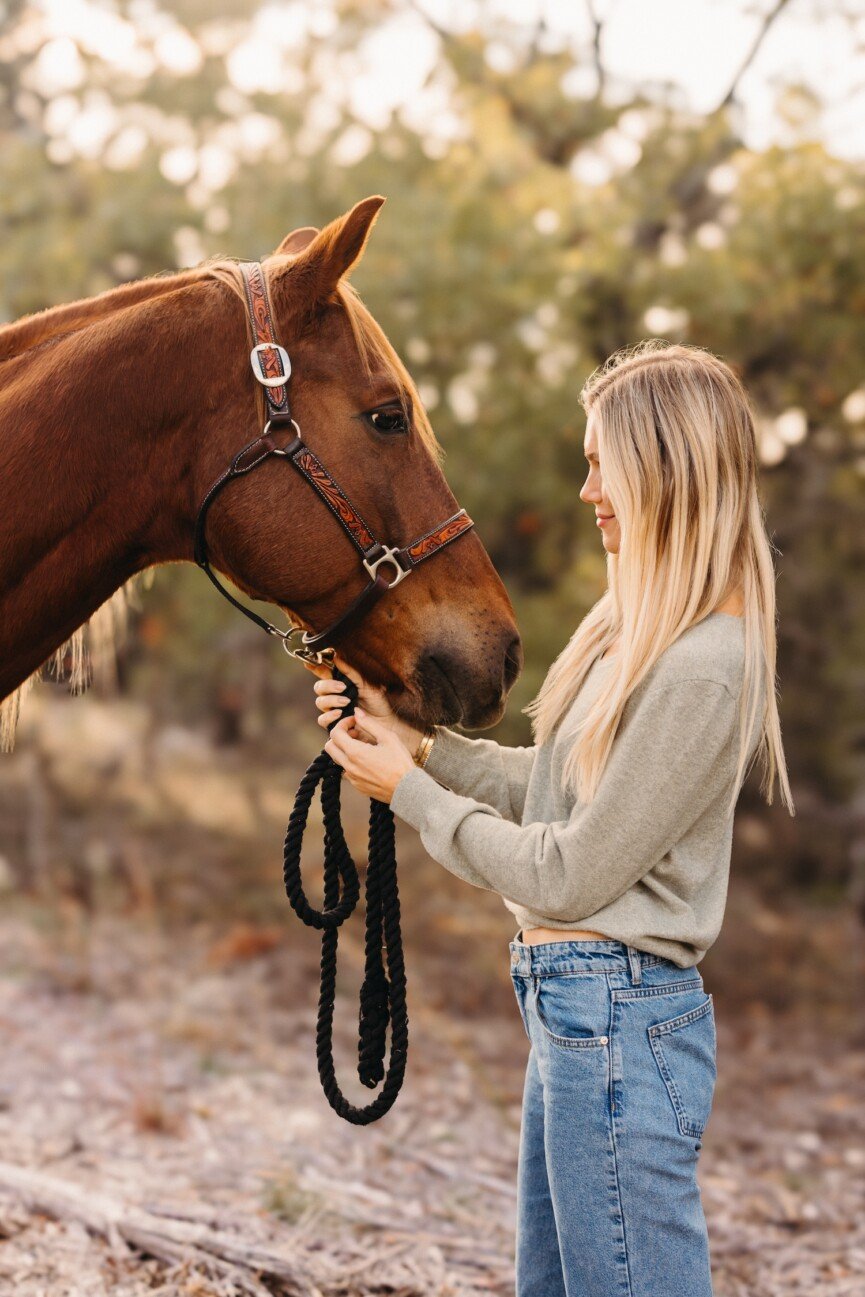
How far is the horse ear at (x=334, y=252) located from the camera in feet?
6.23

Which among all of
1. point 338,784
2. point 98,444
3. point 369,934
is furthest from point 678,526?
point 98,444

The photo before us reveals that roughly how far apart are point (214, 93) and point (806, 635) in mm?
4420

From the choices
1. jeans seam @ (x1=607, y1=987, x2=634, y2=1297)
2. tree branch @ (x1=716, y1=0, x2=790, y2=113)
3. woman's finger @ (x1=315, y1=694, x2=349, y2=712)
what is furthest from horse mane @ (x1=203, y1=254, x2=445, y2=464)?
tree branch @ (x1=716, y1=0, x2=790, y2=113)

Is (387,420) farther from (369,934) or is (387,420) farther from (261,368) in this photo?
(369,934)

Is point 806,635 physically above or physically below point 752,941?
above

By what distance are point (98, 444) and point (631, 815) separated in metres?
1.11

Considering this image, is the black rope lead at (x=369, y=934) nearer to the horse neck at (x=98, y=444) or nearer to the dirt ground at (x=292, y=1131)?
the horse neck at (x=98, y=444)

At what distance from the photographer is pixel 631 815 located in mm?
1599

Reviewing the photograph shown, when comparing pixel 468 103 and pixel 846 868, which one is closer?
pixel 468 103

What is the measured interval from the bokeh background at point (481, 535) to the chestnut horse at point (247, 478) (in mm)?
1584

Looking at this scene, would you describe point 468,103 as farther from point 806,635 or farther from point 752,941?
point 752,941

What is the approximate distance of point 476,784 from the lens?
203 cm

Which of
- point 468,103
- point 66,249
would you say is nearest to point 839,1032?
point 468,103

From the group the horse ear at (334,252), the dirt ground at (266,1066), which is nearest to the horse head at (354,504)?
the horse ear at (334,252)
